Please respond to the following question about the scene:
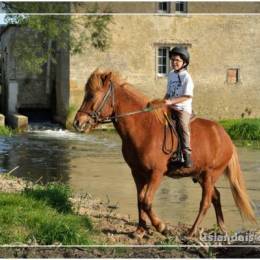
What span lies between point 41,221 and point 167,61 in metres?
13.9

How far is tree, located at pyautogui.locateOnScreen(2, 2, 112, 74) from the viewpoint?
32.3 feet

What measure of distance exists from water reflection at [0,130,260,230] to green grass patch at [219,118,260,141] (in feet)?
1.26

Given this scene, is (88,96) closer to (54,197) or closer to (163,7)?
(54,197)

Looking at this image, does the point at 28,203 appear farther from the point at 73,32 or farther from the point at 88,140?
the point at 88,140

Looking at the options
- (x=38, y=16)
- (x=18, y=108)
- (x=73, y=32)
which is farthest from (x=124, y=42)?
(x=38, y=16)

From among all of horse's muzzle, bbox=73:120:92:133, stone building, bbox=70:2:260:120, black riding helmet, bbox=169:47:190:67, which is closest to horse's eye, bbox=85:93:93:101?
horse's muzzle, bbox=73:120:92:133

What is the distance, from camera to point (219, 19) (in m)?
23.5

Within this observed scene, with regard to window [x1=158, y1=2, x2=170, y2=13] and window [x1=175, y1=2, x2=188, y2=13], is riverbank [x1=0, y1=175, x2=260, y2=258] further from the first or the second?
window [x1=175, y1=2, x2=188, y2=13]

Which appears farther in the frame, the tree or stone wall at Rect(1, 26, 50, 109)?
stone wall at Rect(1, 26, 50, 109)

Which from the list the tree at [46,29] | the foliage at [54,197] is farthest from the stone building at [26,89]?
the foliage at [54,197]

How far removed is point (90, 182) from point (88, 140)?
702cm

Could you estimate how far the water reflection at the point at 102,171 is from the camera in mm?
9141

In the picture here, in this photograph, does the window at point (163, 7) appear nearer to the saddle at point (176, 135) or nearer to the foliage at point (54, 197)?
the foliage at point (54, 197)

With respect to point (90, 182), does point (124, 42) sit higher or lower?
higher
